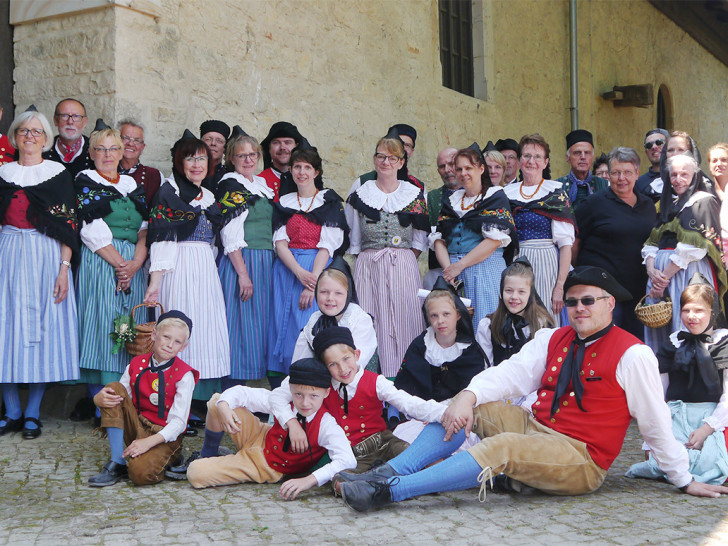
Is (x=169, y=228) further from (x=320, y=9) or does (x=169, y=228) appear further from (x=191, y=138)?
(x=320, y=9)

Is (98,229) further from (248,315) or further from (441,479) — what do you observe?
(441,479)

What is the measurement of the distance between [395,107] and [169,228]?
12.2ft

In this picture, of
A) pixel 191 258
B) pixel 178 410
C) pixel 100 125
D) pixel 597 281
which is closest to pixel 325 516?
pixel 178 410

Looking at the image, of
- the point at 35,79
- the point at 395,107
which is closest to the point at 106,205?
the point at 35,79

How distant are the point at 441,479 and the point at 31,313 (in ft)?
9.00

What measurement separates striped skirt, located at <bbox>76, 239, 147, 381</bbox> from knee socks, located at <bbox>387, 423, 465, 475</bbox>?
2146 mm

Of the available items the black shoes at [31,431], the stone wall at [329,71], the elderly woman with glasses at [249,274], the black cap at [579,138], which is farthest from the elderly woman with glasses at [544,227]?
the black shoes at [31,431]

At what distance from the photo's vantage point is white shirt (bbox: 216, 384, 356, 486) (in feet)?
12.2

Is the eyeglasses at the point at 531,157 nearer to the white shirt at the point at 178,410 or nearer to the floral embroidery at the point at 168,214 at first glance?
the floral embroidery at the point at 168,214

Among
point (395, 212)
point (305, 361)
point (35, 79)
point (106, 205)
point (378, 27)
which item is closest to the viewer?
point (305, 361)

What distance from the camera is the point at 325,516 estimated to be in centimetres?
341

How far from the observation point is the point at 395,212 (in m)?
5.45

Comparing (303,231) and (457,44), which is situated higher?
(457,44)

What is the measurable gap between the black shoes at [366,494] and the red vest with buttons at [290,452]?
1.57 ft
